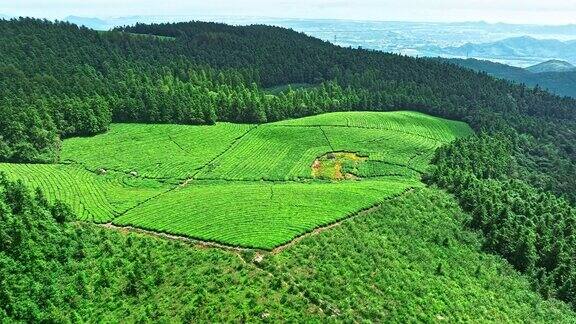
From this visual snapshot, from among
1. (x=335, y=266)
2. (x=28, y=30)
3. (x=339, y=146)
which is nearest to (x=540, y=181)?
(x=339, y=146)

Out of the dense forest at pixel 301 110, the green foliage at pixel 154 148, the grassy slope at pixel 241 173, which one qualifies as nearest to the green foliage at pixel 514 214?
the dense forest at pixel 301 110

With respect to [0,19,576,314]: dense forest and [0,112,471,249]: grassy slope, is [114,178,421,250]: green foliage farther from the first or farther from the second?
[0,19,576,314]: dense forest

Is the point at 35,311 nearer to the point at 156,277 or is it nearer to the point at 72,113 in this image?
the point at 156,277

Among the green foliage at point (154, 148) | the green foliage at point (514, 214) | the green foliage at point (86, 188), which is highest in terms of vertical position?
the green foliage at point (86, 188)

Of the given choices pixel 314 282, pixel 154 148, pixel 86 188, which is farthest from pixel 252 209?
pixel 154 148

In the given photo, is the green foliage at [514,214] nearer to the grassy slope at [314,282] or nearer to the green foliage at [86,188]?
the grassy slope at [314,282]

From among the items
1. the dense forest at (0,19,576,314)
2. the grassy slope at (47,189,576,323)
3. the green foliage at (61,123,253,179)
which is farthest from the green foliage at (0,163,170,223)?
the grassy slope at (47,189,576,323)
